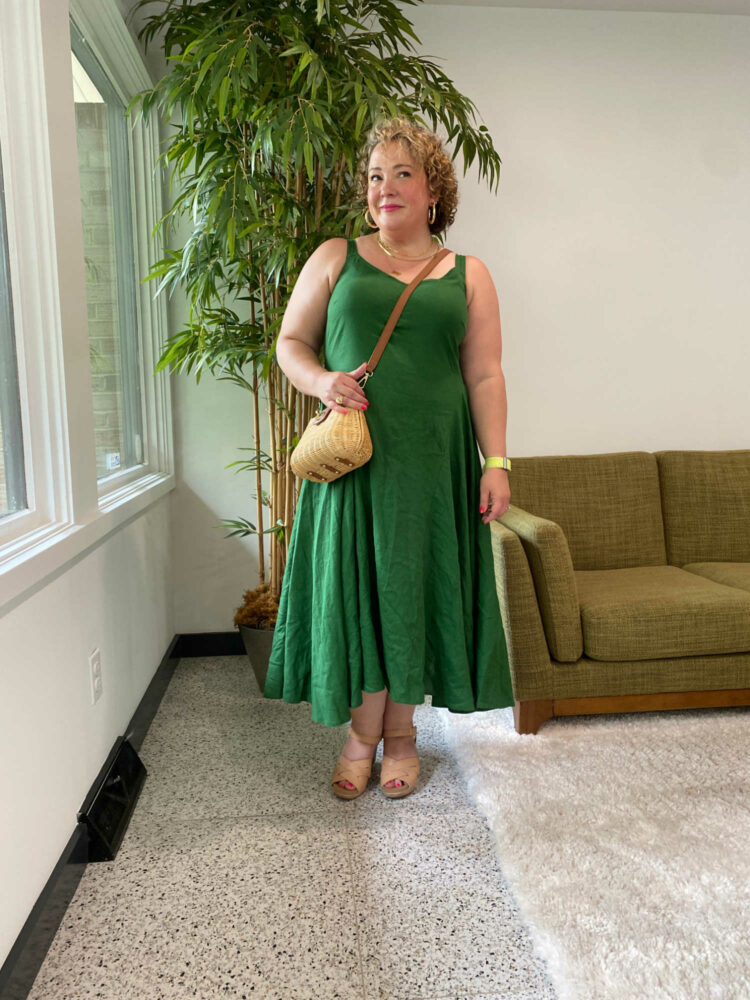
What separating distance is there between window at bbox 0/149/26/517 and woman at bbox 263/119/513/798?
573 millimetres

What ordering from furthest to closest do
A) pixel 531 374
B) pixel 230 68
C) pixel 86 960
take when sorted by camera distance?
pixel 531 374, pixel 230 68, pixel 86 960

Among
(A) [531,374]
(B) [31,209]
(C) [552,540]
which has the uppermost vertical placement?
(B) [31,209]

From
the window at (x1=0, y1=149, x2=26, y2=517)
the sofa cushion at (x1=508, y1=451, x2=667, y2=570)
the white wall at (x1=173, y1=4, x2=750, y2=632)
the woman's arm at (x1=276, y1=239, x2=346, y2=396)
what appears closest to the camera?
the window at (x1=0, y1=149, x2=26, y2=517)

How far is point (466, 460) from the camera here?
176cm

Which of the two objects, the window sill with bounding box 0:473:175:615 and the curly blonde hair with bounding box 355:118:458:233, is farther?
the curly blonde hair with bounding box 355:118:458:233

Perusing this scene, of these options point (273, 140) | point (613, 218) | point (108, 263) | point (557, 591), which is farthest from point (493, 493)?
point (613, 218)

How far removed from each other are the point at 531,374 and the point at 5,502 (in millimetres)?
2153

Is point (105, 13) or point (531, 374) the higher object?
point (105, 13)

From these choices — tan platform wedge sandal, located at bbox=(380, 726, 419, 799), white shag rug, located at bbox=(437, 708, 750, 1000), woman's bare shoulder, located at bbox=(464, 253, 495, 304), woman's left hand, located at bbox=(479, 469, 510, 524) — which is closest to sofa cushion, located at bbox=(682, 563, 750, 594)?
white shag rug, located at bbox=(437, 708, 750, 1000)

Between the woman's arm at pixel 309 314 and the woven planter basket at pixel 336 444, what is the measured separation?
109mm

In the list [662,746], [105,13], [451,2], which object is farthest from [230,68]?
[662,746]

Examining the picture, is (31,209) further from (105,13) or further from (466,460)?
(466,460)

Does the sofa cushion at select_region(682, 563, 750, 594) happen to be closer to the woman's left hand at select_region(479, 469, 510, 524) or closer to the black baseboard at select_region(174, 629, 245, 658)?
the woman's left hand at select_region(479, 469, 510, 524)

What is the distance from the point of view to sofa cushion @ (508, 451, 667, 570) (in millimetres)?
2795
